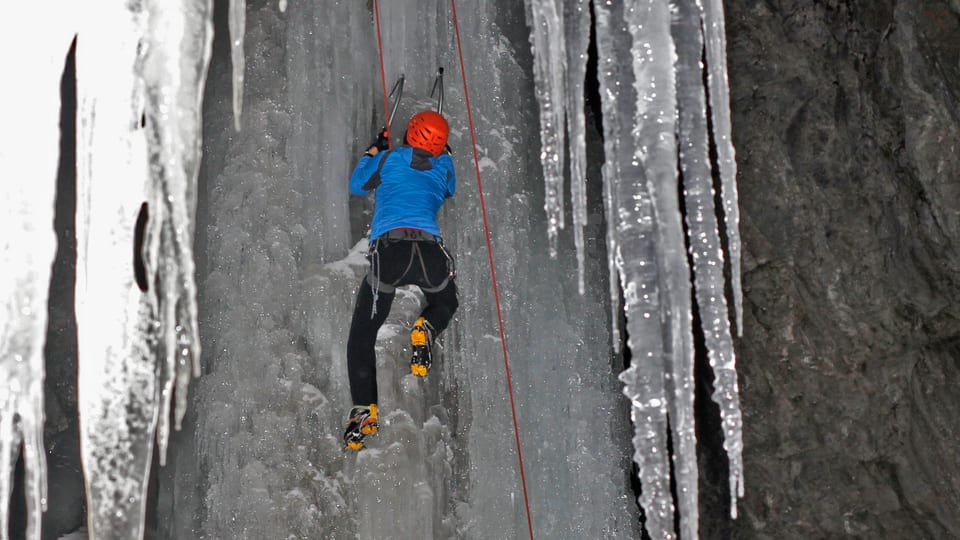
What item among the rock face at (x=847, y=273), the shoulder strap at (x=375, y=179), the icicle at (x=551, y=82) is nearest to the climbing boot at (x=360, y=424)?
the shoulder strap at (x=375, y=179)

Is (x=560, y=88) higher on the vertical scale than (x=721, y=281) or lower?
higher

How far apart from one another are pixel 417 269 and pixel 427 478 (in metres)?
0.81

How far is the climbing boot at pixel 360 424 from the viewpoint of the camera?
3201 millimetres

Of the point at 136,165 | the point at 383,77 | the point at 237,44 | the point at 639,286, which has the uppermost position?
the point at 383,77

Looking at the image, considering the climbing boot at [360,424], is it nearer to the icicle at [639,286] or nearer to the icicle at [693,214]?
the icicle at [639,286]

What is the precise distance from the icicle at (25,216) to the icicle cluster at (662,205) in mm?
1388

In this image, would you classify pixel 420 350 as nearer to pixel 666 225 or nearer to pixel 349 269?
pixel 349 269

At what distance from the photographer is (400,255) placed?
3236mm

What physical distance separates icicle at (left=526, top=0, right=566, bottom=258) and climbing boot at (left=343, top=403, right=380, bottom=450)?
842 mm

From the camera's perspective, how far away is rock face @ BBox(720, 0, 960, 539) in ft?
11.3

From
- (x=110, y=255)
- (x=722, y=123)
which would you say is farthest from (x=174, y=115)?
(x=722, y=123)

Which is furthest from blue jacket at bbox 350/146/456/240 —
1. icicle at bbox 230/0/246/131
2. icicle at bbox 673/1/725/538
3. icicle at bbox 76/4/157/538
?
icicle at bbox 673/1/725/538

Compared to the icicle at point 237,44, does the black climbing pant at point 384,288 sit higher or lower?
lower

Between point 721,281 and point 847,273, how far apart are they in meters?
0.98
